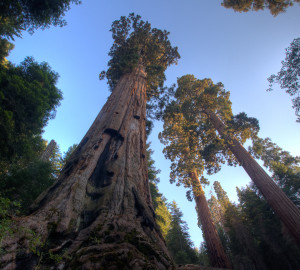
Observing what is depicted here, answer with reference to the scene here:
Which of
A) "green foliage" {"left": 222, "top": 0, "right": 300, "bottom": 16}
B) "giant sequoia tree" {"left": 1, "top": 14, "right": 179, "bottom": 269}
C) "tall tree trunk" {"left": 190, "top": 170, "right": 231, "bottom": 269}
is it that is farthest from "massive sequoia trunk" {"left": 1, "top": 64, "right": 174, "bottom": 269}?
"green foliage" {"left": 222, "top": 0, "right": 300, "bottom": 16}

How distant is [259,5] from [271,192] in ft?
36.8

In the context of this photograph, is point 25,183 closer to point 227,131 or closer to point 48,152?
point 48,152

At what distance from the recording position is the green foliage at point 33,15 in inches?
333

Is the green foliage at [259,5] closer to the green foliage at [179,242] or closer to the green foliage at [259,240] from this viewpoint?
the green foliage at [259,240]

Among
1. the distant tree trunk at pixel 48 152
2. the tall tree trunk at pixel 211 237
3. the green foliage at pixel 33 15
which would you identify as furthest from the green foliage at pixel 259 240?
the green foliage at pixel 33 15

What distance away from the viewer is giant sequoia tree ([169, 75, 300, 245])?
6535mm

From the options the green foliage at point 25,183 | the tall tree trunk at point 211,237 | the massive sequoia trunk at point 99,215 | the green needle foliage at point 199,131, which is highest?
the green needle foliage at point 199,131

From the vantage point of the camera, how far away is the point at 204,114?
12523 millimetres

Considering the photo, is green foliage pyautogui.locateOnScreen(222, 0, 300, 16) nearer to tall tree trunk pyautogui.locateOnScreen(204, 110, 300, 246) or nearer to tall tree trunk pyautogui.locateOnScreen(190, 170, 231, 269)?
tall tree trunk pyautogui.locateOnScreen(204, 110, 300, 246)

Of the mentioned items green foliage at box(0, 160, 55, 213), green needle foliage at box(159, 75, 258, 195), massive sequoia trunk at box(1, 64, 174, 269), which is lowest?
massive sequoia trunk at box(1, 64, 174, 269)

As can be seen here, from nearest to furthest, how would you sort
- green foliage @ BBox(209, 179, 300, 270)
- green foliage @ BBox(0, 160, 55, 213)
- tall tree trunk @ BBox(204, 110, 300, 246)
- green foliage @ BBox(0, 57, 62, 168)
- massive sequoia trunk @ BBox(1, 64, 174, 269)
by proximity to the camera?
1. massive sequoia trunk @ BBox(1, 64, 174, 269)
2. tall tree trunk @ BBox(204, 110, 300, 246)
3. green foliage @ BBox(0, 160, 55, 213)
4. green foliage @ BBox(0, 57, 62, 168)
5. green foliage @ BBox(209, 179, 300, 270)

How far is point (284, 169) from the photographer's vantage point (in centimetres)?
1952

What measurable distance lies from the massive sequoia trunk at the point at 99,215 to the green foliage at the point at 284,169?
16.7 meters

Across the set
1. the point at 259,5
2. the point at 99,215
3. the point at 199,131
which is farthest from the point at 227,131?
the point at 99,215
